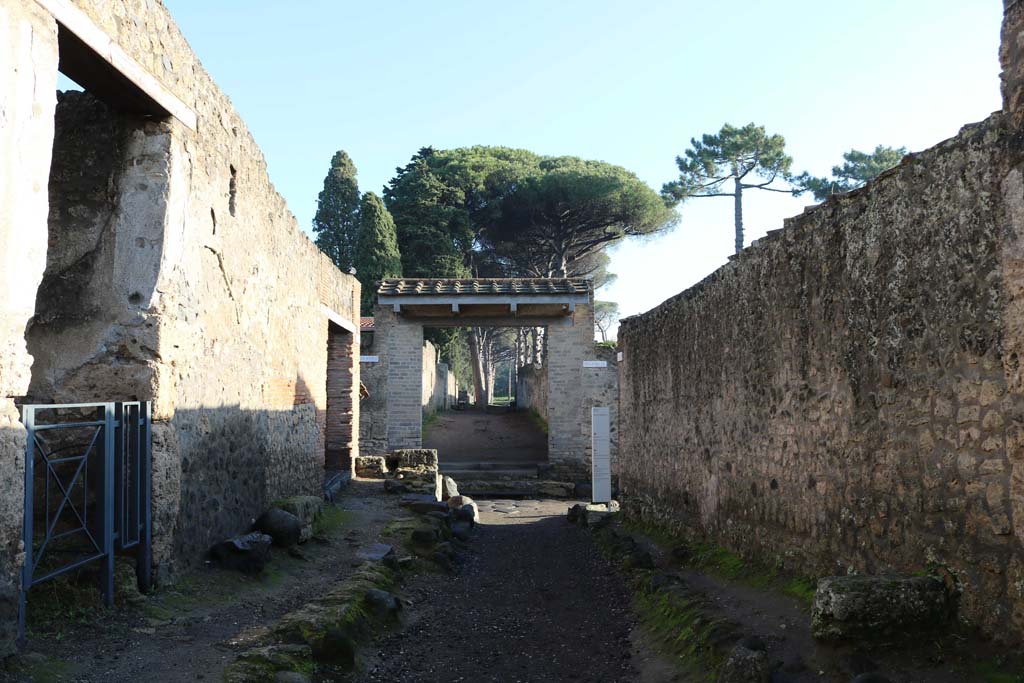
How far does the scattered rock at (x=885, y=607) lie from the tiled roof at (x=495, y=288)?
1403 cm

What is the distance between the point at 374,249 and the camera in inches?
1027

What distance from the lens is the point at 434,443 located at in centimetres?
2220

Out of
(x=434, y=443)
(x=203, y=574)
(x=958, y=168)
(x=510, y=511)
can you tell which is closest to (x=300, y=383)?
(x=203, y=574)

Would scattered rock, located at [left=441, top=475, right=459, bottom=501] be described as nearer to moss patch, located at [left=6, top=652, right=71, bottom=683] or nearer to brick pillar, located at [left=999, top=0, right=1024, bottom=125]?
moss patch, located at [left=6, top=652, right=71, bottom=683]

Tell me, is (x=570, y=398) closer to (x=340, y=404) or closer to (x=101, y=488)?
(x=340, y=404)

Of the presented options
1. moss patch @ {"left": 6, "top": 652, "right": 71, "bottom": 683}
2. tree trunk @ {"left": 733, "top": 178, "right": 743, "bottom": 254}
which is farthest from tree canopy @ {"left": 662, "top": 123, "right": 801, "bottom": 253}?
moss patch @ {"left": 6, "top": 652, "right": 71, "bottom": 683}

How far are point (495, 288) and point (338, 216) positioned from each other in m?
18.3

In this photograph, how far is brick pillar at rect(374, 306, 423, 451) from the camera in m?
18.1

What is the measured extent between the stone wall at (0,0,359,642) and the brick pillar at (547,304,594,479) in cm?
1025

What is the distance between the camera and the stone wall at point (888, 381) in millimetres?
3652

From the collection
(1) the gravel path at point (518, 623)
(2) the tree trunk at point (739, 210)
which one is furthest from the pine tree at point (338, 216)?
(1) the gravel path at point (518, 623)

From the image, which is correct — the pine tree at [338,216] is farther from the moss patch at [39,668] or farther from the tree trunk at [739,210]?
the moss patch at [39,668]

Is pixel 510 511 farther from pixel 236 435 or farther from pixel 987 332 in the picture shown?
pixel 987 332

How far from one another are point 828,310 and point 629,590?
3293 mm
